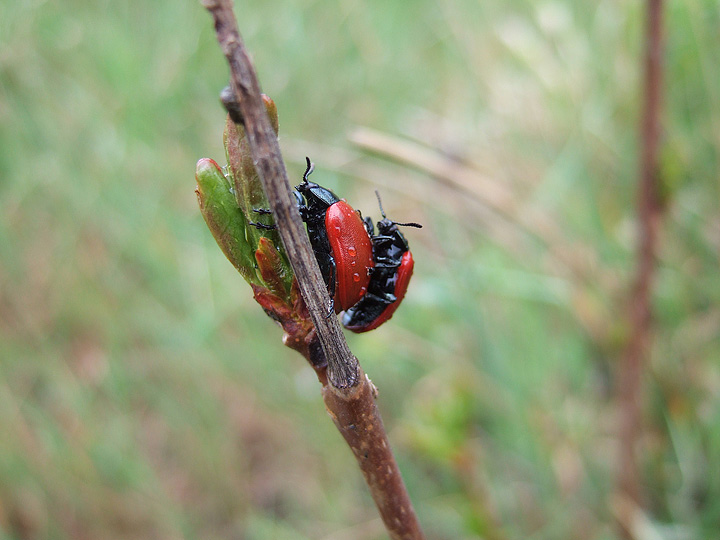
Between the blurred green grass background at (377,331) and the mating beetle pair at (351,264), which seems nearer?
the mating beetle pair at (351,264)

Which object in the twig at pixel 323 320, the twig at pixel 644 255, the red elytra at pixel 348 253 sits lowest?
the twig at pixel 323 320

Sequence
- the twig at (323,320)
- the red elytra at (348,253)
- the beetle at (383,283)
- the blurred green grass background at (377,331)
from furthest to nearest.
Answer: the blurred green grass background at (377,331) < the beetle at (383,283) < the red elytra at (348,253) < the twig at (323,320)

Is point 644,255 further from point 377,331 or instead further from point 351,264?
point 377,331

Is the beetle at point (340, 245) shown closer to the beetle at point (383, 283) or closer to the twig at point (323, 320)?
the beetle at point (383, 283)

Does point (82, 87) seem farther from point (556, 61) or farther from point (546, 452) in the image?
point (546, 452)

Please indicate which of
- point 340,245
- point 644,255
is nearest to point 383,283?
point 340,245

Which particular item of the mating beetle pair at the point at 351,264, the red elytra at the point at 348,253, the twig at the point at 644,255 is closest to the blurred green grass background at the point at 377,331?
the twig at the point at 644,255
